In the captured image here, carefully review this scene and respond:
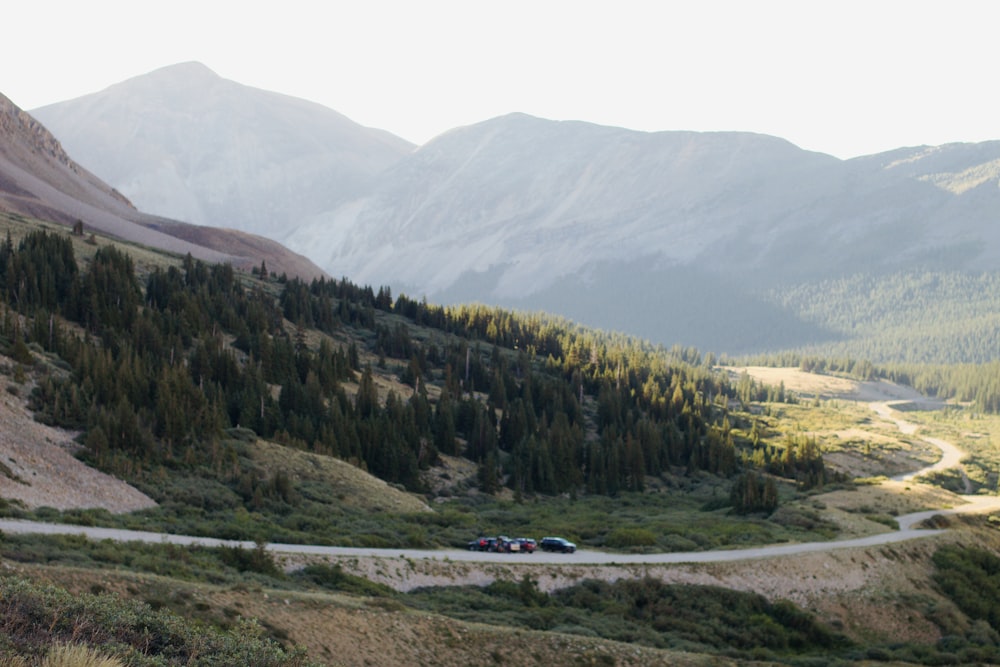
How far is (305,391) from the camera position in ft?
341

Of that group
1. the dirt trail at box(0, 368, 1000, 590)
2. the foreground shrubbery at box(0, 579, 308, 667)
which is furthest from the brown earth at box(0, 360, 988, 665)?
the foreground shrubbery at box(0, 579, 308, 667)

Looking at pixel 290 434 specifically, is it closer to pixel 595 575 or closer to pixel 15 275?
pixel 15 275

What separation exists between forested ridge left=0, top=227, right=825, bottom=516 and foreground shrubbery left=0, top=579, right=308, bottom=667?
131 ft

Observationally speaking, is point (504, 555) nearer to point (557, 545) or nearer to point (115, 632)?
point (557, 545)

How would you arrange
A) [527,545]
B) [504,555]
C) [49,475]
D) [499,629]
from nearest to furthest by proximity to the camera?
[499,629] < [49,475] < [504,555] < [527,545]

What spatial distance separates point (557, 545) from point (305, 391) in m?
49.7

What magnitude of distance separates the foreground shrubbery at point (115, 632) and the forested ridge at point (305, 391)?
40.1m

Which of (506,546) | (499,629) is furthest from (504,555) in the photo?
(499,629)

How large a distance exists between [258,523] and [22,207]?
536ft

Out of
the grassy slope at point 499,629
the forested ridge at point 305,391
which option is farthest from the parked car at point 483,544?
the forested ridge at point 305,391

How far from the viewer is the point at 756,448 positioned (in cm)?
15562

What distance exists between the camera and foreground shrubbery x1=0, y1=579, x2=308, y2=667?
71.4 ft

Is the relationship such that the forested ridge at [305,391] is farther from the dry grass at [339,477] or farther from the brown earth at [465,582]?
the brown earth at [465,582]

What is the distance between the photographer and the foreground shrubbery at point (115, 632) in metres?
21.8
